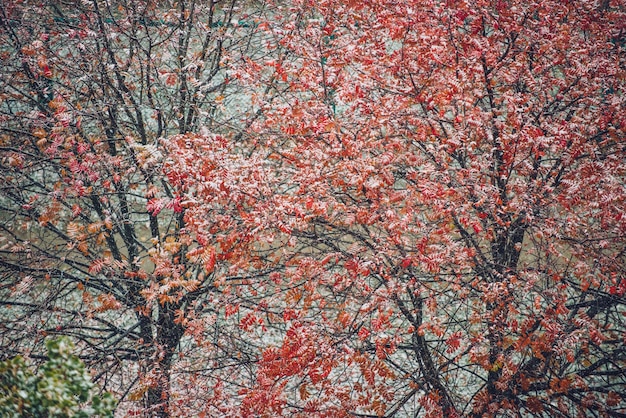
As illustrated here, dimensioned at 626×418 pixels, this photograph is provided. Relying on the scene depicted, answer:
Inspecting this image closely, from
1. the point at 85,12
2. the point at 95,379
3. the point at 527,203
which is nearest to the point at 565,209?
the point at 527,203

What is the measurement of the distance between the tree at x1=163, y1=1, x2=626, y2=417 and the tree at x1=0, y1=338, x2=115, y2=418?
2.31m

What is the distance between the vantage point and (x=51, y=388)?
4.40 metres

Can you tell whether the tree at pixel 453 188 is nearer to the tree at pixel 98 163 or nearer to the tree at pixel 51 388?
the tree at pixel 98 163

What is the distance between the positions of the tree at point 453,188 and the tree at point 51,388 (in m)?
2.31

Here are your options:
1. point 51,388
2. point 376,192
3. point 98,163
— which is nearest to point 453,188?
point 376,192

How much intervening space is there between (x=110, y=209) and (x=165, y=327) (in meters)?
1.92

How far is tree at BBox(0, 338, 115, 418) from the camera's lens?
441cm

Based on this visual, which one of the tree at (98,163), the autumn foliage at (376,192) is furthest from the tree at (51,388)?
the tree at (98,163)

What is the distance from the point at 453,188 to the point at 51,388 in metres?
4.51

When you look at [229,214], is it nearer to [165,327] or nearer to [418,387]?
[165,327]

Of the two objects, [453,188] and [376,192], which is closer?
[453,188]

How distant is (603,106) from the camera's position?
23.2 ft

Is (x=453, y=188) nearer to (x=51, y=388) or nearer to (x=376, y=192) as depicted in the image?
(x=376, y=192)

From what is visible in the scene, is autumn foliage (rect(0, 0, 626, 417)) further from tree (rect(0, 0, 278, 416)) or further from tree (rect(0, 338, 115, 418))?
tree (rect(0, 338, 115, 418))
